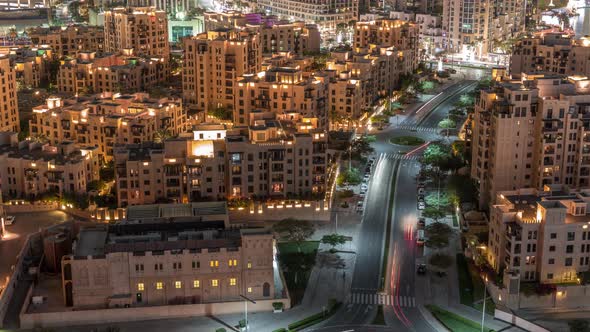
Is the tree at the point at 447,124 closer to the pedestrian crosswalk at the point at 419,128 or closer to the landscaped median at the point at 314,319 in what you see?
the pedestrian crosswalk at the point at 419,128

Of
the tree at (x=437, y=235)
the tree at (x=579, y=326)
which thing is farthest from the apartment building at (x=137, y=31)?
the tree at (x=579, y=326)

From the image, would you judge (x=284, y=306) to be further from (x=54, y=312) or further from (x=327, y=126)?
(x=327, y=126)

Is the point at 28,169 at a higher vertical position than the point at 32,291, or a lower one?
higher

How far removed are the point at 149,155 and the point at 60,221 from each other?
1358 cm

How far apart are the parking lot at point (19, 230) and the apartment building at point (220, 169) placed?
8.60 metres

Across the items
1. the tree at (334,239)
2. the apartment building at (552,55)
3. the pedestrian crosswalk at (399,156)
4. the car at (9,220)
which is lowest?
the tree at (334,239)

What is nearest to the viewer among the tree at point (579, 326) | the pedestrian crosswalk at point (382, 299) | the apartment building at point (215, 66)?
the tree at point (579, 326)

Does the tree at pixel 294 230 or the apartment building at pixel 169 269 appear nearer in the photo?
the apartment building at pixel 169 269

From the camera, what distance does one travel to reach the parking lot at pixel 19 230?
96.6m

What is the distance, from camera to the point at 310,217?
113 meters

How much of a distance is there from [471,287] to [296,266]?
18.5 m

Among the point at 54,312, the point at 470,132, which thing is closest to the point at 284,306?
the point at 54,312

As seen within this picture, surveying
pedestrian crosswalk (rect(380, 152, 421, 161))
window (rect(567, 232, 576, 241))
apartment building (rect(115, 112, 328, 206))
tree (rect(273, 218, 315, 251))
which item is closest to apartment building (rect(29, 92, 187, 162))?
apartment building (rect(115, 112, 328, 206))

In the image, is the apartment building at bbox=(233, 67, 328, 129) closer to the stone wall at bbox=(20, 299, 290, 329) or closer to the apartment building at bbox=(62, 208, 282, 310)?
the apartment building at bbox=(62, 208, 282, 310)
